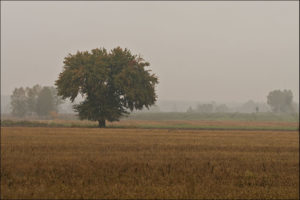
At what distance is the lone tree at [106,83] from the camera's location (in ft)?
157

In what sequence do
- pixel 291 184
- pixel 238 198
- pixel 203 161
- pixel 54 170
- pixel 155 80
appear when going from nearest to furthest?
pixel 238 198
pixel 291 184
pixel 54 170
pixel 203 161
pixel 155 80

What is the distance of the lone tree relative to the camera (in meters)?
47.9

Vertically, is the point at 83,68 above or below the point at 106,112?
above

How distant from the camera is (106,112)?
4878 cm

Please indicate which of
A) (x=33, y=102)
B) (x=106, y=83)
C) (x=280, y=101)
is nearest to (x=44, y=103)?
(x=33, y=102)

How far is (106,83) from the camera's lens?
162 ft

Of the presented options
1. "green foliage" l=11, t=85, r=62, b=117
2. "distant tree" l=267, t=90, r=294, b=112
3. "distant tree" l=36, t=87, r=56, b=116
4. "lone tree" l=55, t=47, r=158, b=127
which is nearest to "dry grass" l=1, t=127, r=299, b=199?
"lone tree" l=55, t=47, r=158, b=127

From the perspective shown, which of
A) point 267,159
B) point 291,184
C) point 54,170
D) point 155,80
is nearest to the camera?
point 291,184

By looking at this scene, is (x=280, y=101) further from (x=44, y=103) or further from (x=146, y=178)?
(x=146, y=178)

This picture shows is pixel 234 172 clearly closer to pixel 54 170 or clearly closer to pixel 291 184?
pixel 291 184

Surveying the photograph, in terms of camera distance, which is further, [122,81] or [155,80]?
[155,80]

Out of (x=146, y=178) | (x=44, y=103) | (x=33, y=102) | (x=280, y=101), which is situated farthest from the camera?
(x=280, y=101)

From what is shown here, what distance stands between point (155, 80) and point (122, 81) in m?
6.13

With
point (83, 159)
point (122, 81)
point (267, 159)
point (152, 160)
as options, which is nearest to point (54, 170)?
point (83, 159)
